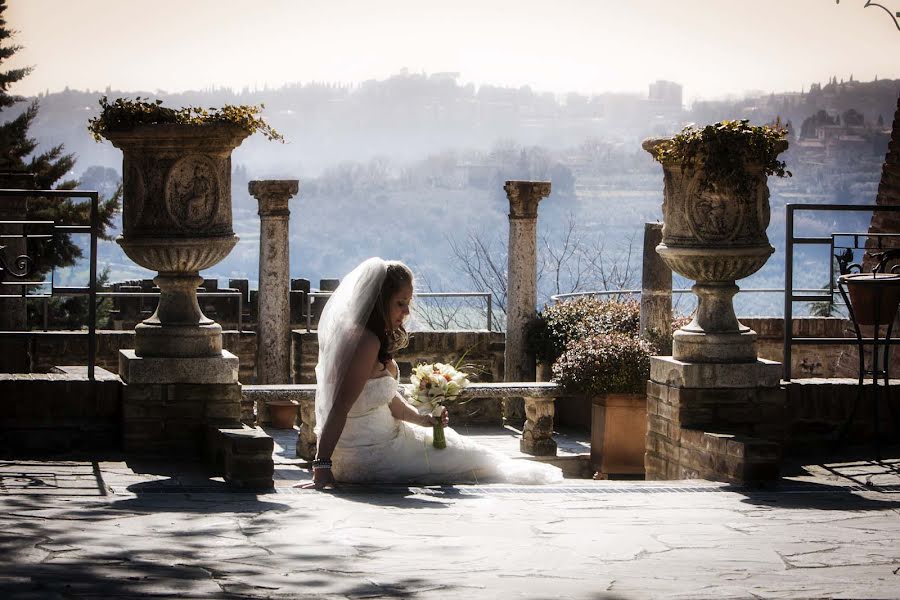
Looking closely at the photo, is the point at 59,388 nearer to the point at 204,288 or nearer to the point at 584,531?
the point at 584,531

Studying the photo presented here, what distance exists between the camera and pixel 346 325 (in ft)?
25.3

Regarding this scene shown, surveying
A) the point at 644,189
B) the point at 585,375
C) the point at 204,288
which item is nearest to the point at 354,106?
the point at 644,189

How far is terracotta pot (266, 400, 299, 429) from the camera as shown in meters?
15.4

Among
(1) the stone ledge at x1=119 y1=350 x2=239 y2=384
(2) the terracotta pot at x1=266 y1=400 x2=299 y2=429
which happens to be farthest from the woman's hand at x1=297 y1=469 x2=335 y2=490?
(2) the terracotta pot at x1=266 y1=400 x2=299 y2=429

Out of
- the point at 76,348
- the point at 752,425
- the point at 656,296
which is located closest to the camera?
the point at 752,425

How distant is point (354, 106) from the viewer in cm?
7981

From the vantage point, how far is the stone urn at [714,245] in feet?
28.4

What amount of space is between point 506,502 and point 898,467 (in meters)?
2.74

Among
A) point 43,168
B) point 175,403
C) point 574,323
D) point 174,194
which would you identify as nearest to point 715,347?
point 175,403

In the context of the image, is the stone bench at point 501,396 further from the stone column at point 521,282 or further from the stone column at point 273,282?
the stone column at point 273,282

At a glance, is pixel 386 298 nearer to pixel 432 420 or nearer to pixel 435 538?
pixel 432 420

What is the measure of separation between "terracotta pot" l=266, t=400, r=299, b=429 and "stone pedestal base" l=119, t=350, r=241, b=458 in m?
7.15

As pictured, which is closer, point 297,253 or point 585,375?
point 585,375

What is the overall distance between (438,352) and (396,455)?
31.1 feet
